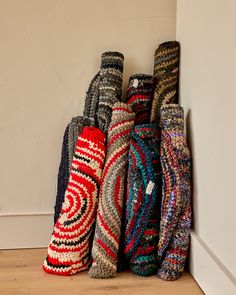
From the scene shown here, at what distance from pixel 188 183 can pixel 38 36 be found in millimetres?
730

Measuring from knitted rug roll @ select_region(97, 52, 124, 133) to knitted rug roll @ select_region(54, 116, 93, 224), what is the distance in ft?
0.25

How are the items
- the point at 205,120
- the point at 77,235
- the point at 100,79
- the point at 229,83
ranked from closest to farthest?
1. the point at 229,83
2. the point at 205,120
3. the point at 77,235
4. the point at 100,79

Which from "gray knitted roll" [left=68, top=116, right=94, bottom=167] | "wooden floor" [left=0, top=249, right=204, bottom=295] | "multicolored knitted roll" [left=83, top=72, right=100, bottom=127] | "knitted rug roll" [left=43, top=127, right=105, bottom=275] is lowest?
"wooden floor" [left=0, top=249, right=204, bottom=295]

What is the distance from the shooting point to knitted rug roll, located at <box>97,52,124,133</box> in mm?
1322

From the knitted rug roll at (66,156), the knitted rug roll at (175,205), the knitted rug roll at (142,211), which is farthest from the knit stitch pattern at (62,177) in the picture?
the knitted rug roll at (175,205)

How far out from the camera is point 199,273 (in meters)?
1.13

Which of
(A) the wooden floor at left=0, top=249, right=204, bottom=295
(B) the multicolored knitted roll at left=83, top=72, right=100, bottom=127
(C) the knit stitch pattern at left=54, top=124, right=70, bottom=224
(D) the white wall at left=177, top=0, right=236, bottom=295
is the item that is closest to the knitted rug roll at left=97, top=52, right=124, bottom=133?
(B) the multicolored knitted roll at left=83, top=72, right=100, bottom=127

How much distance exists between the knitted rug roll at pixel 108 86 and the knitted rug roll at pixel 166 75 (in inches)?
5.6

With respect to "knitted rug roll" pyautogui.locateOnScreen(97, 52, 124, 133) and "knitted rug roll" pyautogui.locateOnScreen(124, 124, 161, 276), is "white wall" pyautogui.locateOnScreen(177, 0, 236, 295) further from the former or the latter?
"knitted rug roll" pyautogui.locateOnScreen(97, 52, 124, 133)

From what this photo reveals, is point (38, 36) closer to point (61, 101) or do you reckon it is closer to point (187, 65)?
point (61, 101)

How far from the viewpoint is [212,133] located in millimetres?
1047

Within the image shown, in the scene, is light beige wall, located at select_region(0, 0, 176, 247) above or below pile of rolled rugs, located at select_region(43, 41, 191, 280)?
above

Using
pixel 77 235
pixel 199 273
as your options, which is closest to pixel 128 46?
pixel 77 235

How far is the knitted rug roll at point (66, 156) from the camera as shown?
130cm
